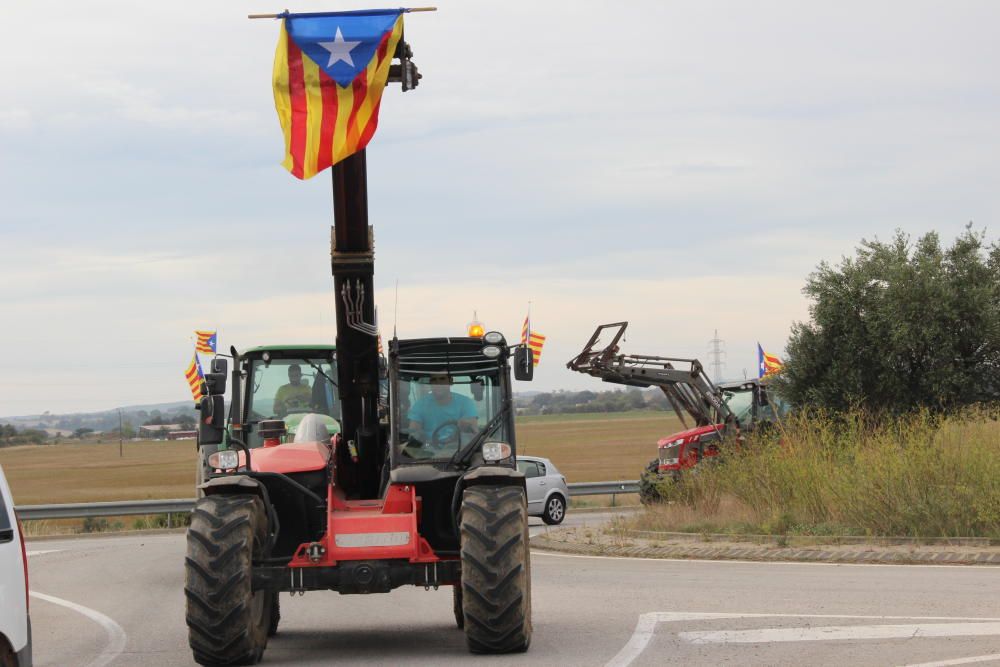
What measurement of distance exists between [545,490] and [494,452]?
20431 mm

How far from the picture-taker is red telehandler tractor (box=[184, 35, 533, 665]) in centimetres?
1034

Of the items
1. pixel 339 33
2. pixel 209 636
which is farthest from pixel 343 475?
pixel 339 33

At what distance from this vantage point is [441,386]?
475 inches

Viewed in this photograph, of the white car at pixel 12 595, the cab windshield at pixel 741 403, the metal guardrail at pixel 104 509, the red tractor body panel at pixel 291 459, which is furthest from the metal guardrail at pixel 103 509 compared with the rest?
the white car at pixel 12 595

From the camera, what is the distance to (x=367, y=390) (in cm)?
1175

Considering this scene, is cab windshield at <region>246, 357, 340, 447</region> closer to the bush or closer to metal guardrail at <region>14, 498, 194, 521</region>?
the bush

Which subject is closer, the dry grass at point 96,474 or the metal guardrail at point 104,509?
the metal guardrail at point 104,509

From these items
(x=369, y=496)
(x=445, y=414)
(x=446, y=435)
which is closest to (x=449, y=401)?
(x=445, y=414)

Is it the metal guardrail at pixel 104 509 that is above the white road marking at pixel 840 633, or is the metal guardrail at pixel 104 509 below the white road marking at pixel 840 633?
above

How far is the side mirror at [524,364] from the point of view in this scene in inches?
461

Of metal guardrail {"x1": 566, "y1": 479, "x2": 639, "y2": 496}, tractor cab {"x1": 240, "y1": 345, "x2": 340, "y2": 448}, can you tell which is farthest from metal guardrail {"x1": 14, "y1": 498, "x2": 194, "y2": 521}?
tractor cab {"x1": 240, "y1": 345, "x2": 340, "y2": 448}

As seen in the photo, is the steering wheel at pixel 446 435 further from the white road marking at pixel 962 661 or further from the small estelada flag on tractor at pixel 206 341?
the small estelada flag on tractor at pixel 206 341

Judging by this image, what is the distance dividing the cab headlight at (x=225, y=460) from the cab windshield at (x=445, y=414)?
1392mm

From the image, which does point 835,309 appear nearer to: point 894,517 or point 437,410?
point 894,517
